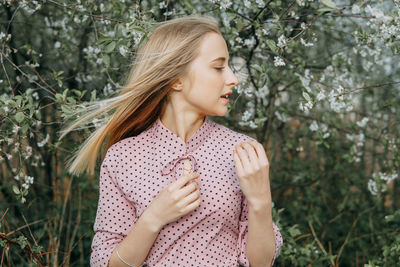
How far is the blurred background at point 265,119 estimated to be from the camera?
261 centimetres

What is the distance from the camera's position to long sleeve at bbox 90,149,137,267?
5.97 feet

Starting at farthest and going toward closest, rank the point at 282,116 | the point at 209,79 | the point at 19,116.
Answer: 1. the point at 282,116
2. the point at 19,116
3. the point at 209,79

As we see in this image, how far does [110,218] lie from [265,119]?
1175 mm

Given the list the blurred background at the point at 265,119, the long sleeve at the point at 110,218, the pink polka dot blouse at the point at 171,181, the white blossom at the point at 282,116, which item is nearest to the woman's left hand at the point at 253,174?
the pink polka dot blouse at the point at 171,181

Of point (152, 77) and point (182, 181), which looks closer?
point (182, 181)

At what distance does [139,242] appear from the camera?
171cm

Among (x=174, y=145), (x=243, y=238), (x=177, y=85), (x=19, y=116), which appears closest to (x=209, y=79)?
(x=177, y=85)

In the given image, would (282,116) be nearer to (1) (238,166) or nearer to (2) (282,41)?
(2) (282,41)

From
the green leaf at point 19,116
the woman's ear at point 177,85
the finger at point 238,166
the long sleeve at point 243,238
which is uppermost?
the woman's ear at point 177,85

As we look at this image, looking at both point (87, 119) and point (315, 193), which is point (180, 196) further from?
point (315, 193)

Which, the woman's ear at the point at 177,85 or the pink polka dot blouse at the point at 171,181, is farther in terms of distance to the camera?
the woman's ear at the point at 177,85

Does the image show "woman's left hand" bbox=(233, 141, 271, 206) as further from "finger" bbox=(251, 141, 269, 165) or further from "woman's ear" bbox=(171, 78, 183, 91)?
"woman's ear" bbox=(171, 78, 183, 91)

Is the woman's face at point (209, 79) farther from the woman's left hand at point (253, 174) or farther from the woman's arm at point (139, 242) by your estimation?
the woman's arm at point (139, 242)

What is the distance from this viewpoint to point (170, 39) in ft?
6.11
